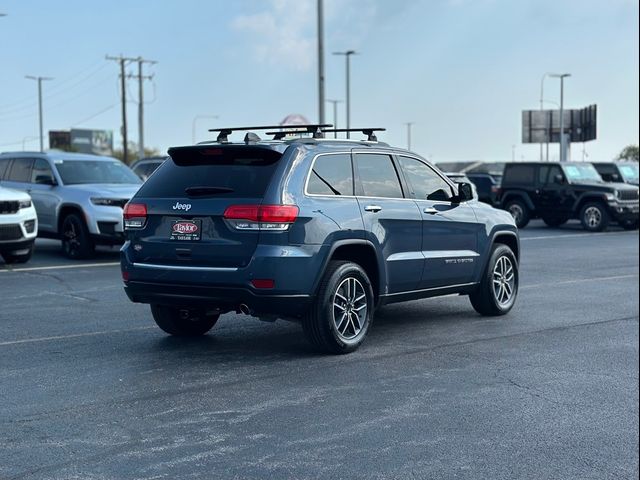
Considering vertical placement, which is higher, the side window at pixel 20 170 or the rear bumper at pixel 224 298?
the side window at pixel 20 170

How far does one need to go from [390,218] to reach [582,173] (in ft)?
66.6

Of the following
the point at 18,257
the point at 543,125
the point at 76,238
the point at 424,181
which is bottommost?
the point at 18,257

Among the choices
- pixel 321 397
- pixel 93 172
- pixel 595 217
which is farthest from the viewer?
pixel 595 217

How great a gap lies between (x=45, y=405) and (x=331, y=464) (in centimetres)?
219

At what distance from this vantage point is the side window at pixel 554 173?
26.8 meters

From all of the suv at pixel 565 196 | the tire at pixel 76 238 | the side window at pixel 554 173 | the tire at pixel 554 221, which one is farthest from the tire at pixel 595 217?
the tire at pixel 76 238

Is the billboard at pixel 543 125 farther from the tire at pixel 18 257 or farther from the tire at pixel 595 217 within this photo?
the tire at pixel 18 257

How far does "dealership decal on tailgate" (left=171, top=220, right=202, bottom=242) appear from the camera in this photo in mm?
7504

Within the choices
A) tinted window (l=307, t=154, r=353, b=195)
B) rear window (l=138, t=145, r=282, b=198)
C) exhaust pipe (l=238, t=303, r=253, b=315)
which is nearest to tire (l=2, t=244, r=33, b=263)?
rear window (l=138, t=145, r=282, b=198)

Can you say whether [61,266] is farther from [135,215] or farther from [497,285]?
[497,285]

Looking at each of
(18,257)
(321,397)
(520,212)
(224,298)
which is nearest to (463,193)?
(224,298)

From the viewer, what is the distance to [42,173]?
17484 millimetres

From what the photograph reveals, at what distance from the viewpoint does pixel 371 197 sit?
8227 millimetres

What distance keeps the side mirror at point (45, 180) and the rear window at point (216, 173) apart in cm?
966
